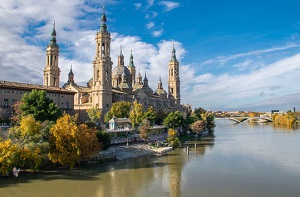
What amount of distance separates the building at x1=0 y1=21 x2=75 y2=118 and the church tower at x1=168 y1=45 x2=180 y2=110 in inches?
1807

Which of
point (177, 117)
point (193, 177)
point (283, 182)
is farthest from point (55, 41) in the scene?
point (283, 182)

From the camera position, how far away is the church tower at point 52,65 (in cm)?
7269

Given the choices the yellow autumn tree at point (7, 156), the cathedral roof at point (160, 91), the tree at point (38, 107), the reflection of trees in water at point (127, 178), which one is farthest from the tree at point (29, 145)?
the cathedral roof at point (160, 91)

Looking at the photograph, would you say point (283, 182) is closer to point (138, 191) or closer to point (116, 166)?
point (138, 191)

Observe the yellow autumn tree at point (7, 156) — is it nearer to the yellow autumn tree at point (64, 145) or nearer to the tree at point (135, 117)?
the yellow autumn tree at point (64, 145)

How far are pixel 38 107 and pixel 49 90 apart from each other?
51.2 feet

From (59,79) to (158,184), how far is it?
187ft

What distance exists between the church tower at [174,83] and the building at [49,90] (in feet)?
151

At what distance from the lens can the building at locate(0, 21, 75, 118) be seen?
4644 centimetres

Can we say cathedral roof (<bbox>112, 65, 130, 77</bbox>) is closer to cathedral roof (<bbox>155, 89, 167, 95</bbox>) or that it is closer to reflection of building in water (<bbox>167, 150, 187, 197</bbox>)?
cathedral roof (<bbox>155, 89, 167, 95</bbox>)

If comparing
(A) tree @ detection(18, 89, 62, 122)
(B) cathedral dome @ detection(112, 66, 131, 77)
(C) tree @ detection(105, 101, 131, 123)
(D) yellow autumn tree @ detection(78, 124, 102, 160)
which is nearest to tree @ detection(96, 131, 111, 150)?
(D) yellow autumn tree @ detection(78, 124, 102, 160)

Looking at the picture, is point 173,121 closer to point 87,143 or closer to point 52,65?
point 87,143

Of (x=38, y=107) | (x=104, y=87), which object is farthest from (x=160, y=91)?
(x=38, y=107)

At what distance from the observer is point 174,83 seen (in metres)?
107
